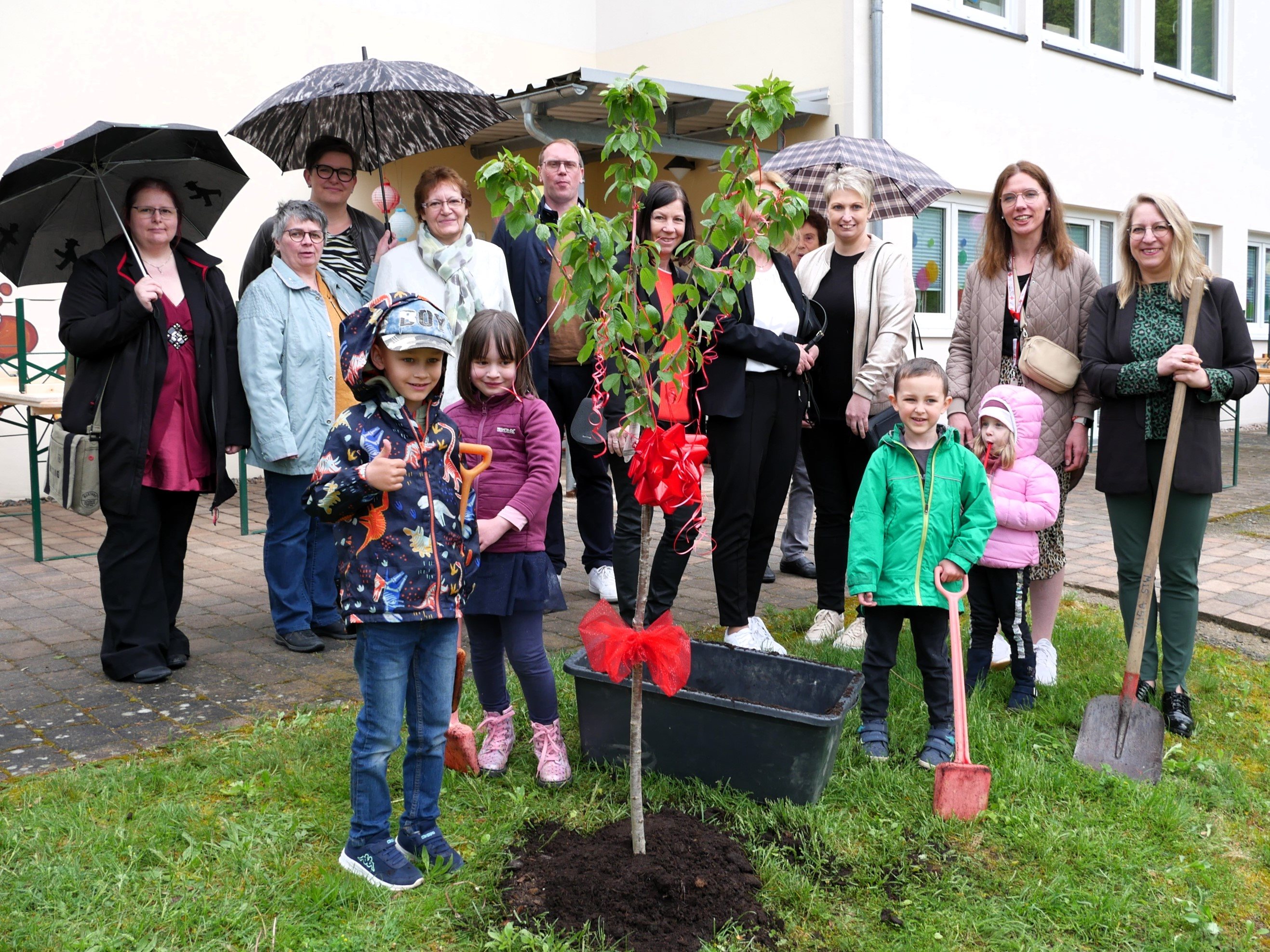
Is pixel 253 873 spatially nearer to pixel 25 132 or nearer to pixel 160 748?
pixel 160 748

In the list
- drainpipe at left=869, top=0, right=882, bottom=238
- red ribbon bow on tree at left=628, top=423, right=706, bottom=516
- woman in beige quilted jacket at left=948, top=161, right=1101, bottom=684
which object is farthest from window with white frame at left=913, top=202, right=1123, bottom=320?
red ribbon bow on tree at left=628, top=423, right=706, bottom=516

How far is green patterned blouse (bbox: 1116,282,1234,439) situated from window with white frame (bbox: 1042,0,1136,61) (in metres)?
9.48

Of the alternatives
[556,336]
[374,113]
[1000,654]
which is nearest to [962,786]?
[1000,654]

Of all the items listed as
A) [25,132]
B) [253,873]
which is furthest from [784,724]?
[25,132]

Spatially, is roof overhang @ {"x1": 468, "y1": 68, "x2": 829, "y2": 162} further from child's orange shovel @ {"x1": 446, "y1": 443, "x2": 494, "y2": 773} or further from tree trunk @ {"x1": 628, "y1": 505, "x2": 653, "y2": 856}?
tree trunk @ {"x1": 628, "y1": 505, "x2": 653, "y2": 856}

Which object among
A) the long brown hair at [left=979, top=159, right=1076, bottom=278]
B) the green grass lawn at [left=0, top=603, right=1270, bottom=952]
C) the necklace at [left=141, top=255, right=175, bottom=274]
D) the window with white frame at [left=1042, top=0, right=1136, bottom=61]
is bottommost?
the green grass lawn at [left=0, top=603, right=1270, bottom=952]

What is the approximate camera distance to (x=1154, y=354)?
13.6 ft

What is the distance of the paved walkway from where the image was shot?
13.4 ft

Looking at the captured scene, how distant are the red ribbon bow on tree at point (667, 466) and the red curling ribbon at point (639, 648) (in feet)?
1.26

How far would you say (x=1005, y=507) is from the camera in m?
4.21

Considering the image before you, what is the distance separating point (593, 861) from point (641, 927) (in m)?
0.27

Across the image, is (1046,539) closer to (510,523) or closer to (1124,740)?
(1124,740)

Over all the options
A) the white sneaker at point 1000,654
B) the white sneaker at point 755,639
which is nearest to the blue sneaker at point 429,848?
the white sneaker at point 755,639

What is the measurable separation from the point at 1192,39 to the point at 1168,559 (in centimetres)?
1324
